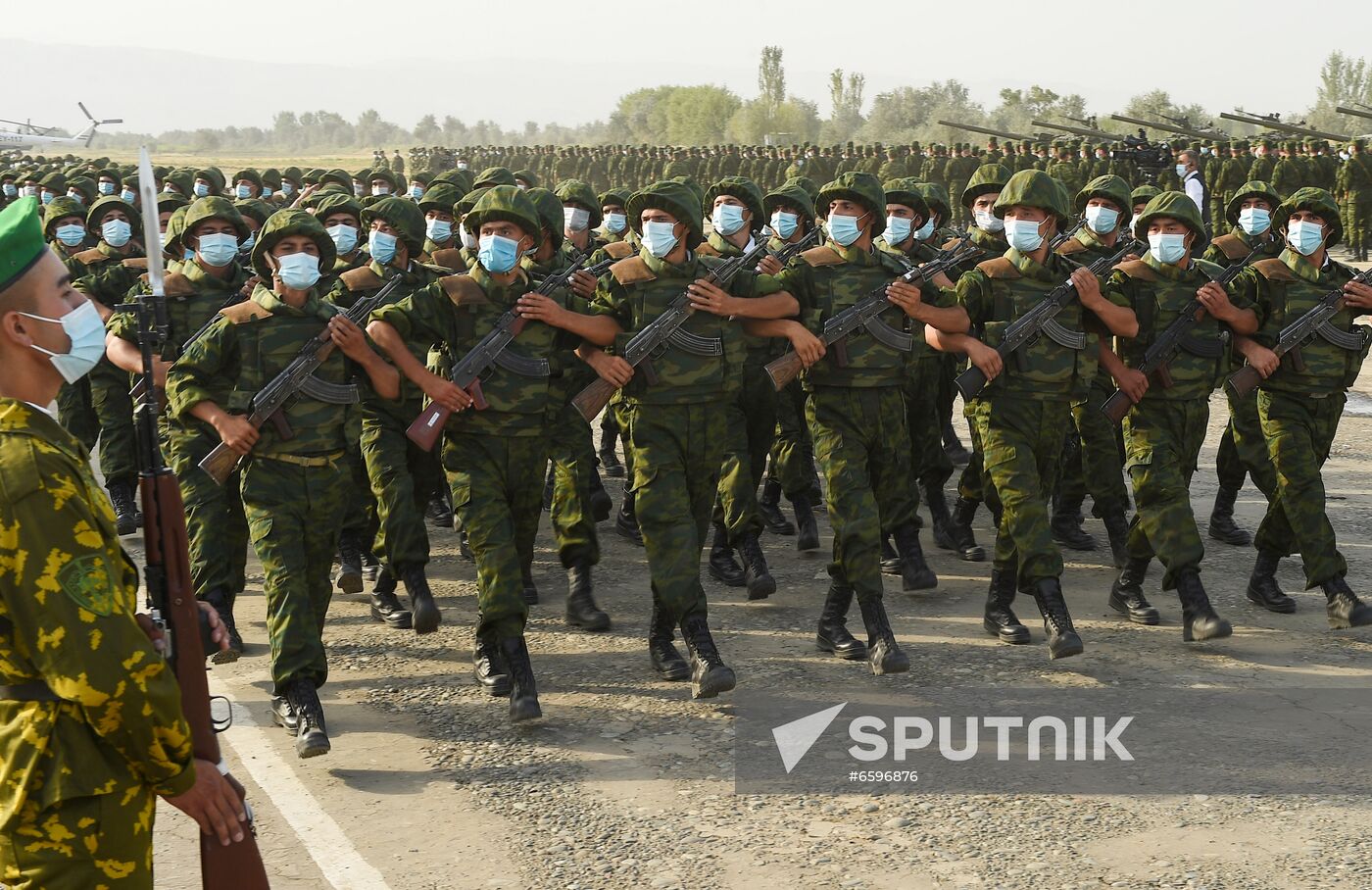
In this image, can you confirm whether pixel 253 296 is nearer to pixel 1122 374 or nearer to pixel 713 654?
pixel 713 654

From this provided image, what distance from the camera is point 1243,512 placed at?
9.76m

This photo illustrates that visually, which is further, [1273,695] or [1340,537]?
[1340,537]

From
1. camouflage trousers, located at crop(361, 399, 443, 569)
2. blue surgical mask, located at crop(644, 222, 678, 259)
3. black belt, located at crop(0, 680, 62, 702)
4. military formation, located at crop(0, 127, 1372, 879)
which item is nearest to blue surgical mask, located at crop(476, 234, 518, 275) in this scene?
military formation, located at crop(0, 127, 1372, 879)

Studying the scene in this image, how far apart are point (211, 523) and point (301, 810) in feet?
6.06

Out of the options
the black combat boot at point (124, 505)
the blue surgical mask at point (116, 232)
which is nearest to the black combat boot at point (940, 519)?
the black combat boot at point (124, 505)

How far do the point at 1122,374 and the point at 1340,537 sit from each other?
278 centimetres

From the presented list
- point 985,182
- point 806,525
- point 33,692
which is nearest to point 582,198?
point 985,182

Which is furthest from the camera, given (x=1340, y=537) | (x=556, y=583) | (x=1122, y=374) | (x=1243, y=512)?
(x=1243, y=512)

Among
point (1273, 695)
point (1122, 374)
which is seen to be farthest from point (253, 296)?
point (1273, 695)

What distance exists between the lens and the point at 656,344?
21.2ft

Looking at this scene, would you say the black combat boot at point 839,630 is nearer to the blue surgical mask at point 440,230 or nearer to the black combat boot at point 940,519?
the black combat boot at point 940,519

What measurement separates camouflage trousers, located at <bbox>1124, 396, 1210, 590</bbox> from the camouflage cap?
3860 mm

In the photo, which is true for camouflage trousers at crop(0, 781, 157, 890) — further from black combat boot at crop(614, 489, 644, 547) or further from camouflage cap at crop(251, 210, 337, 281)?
black combat boot at crop(614, 489, 644, 547)

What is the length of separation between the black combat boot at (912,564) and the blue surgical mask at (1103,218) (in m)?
1.92
